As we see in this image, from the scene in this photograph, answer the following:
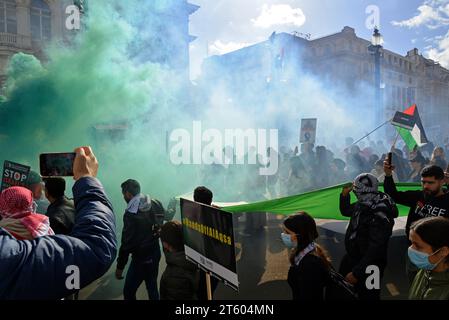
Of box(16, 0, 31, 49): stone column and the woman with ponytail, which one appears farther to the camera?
box(16, 0, 31, 49): stone column

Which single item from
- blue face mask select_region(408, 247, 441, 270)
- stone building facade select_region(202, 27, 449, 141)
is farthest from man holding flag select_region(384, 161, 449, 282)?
stone building facade select_region(202, 27, 449, 141)

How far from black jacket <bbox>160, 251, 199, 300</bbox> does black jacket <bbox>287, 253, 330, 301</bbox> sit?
0.79 metres

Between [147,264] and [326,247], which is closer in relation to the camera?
[147,264]

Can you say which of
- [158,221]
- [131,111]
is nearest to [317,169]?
[131,111]

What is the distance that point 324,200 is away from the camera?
4.39 meters

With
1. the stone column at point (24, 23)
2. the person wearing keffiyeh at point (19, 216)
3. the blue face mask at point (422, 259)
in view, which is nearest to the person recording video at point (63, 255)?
the person wearing keffiyeh at point (19, 216)

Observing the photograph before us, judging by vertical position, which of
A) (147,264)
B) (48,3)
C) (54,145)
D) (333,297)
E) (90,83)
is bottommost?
(147,264)

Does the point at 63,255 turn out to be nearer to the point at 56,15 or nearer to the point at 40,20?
the point at 56,15

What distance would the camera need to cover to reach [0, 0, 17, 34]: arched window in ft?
47.6

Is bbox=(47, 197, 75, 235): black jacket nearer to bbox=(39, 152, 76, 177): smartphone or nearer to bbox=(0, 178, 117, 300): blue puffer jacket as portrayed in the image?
bbox=(39, 152, 76, 177): smartphone

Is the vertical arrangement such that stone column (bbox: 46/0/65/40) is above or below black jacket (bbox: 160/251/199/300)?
above

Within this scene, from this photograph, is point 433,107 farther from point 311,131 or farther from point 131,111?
point 131,111

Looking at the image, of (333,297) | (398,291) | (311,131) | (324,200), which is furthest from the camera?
(311,131)

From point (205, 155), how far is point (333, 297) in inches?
274
